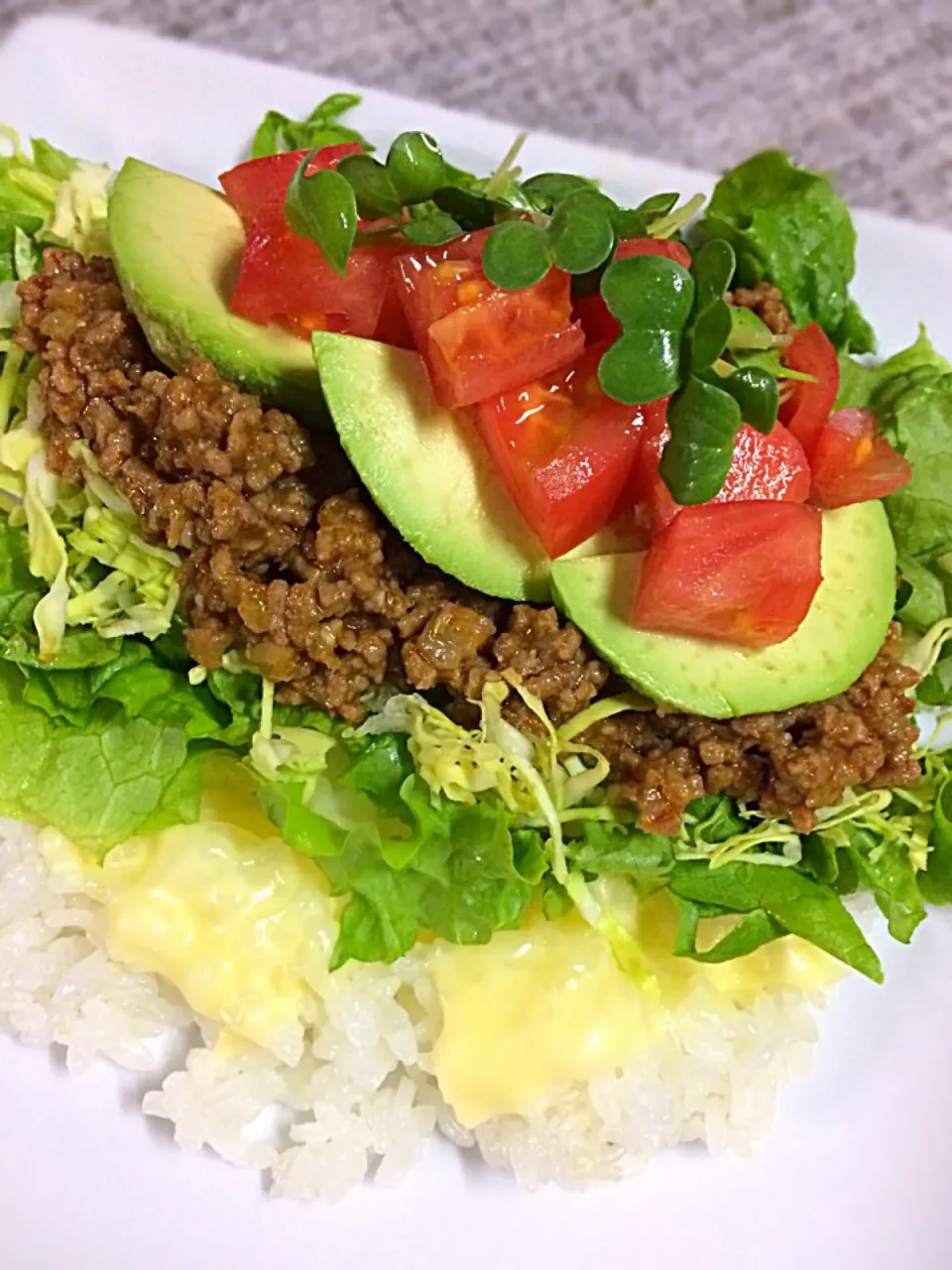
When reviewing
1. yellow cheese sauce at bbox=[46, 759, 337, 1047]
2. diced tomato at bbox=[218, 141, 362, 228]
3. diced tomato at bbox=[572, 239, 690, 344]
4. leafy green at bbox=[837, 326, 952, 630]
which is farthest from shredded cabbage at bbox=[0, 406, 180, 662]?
leafy green at bbox=[837, 326, 952, 630]

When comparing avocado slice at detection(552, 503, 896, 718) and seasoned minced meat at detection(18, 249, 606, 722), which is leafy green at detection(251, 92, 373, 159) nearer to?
seasoned minced meat at detection(18, 249, 606, 722)

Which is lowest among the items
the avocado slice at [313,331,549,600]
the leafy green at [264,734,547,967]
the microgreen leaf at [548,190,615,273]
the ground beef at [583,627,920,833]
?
the leafy green at [264,734,547,967]

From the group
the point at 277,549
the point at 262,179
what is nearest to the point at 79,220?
the point at 262,179

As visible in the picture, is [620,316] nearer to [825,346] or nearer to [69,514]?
[825,346]

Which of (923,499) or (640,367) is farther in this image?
(923,499)

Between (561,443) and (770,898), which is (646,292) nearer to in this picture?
(561,443)

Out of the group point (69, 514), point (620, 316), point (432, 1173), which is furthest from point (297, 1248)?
point (620, 316)
